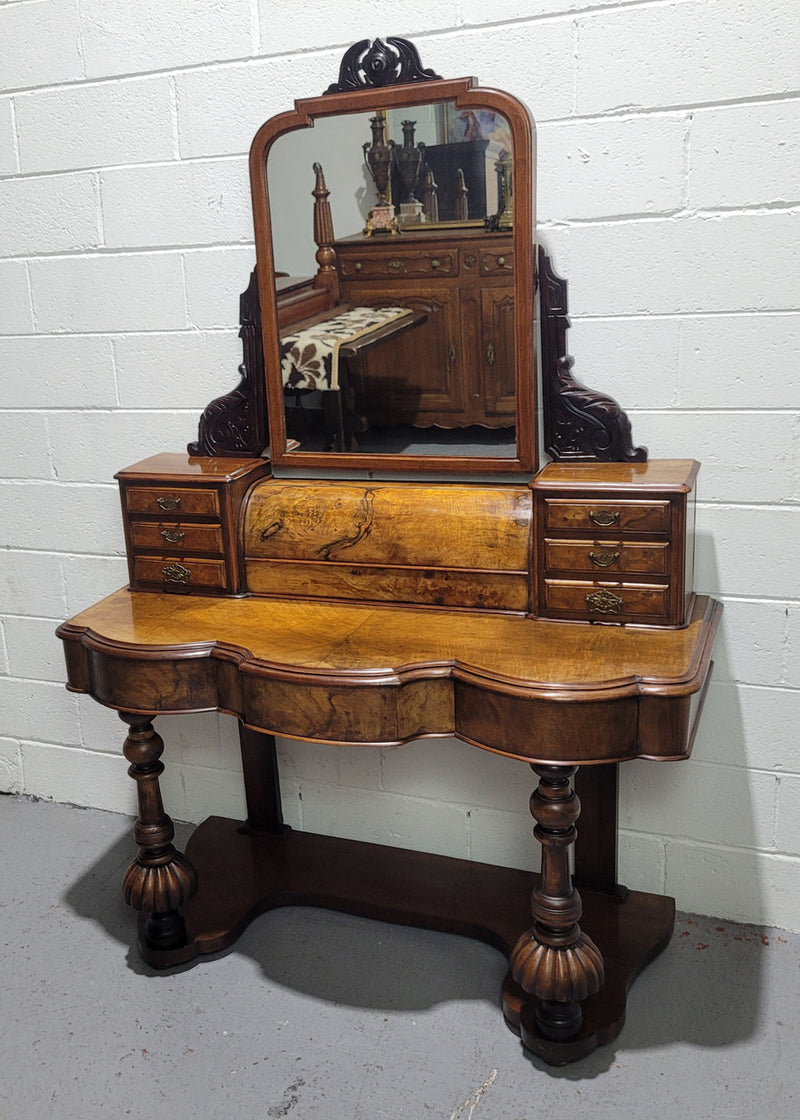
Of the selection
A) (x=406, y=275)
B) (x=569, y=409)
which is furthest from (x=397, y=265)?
(x=569, y=409)

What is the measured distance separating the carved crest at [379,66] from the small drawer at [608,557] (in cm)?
94

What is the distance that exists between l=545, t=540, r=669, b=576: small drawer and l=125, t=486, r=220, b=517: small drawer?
2.39ft

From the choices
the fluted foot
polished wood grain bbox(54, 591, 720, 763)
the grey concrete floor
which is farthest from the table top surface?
the grey concrete floor

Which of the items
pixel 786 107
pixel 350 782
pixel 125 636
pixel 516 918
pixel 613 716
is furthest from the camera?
pixel 350 782

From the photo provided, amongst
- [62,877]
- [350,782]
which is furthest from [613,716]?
[62,877]

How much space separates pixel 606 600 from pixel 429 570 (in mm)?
352

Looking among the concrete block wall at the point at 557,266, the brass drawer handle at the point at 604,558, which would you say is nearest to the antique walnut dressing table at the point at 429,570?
the brass drawer handle at the point at 604,558

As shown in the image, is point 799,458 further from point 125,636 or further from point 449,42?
point 125,636

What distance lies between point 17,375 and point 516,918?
5.94 ft

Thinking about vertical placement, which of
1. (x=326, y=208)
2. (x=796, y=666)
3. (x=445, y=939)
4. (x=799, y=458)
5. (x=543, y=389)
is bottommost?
(x=445, y=939)

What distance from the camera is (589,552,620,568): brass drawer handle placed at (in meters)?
1.95

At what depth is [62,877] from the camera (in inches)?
106

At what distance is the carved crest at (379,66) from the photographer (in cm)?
205

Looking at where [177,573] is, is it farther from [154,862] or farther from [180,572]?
[154,862]
